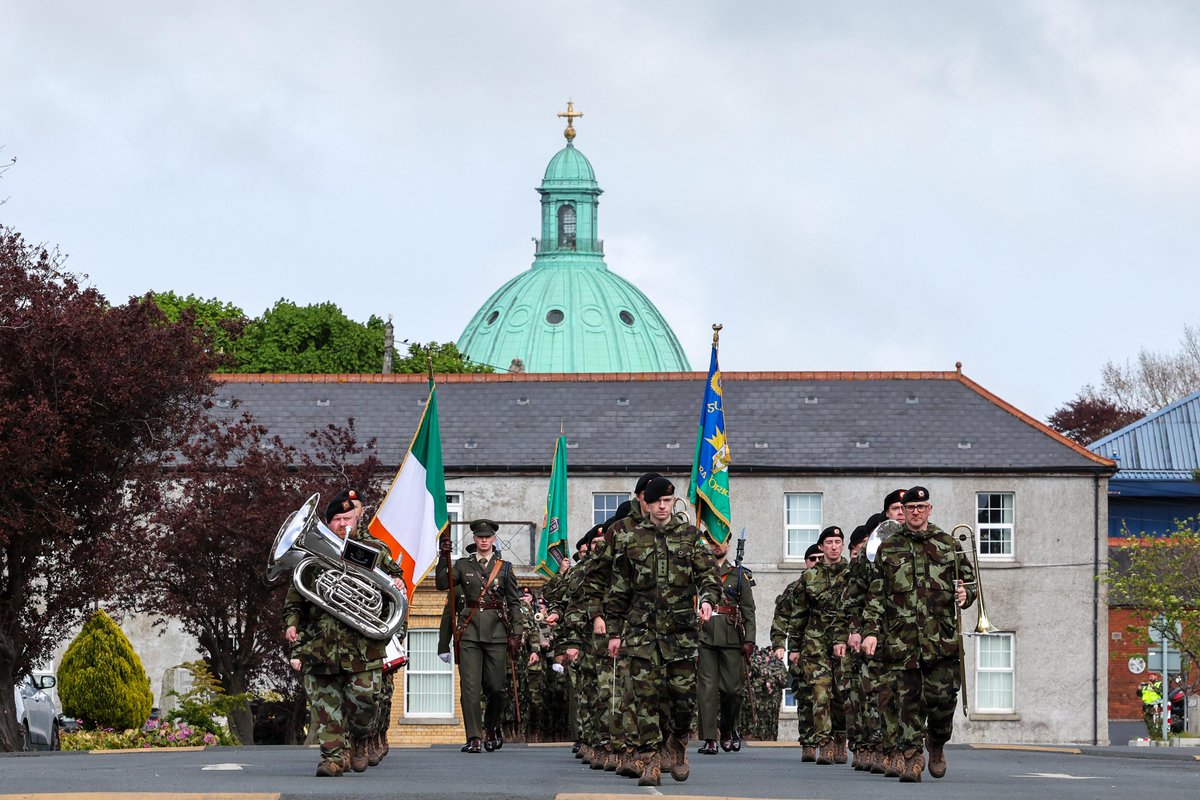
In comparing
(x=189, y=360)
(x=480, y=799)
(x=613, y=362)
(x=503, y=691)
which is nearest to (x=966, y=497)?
(x=189, y=360)

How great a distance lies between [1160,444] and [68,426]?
5979 centimetres

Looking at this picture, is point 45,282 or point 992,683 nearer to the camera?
point 45,282

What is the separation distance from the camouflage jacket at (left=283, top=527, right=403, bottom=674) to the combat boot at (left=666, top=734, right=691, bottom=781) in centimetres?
226

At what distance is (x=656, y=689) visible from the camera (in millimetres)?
16609

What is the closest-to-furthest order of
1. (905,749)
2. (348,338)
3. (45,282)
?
(905,749) < (45,282) < (348,338)

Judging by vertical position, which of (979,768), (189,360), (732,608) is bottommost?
(979,768)

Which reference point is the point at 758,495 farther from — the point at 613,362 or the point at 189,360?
the point at 613,362

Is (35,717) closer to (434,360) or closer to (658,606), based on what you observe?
(658,606)

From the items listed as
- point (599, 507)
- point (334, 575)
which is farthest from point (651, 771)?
point (599, 507)

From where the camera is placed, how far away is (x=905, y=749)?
17.7 meters

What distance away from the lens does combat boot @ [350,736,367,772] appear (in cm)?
1841

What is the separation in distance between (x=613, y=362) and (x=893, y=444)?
5729 centimetres

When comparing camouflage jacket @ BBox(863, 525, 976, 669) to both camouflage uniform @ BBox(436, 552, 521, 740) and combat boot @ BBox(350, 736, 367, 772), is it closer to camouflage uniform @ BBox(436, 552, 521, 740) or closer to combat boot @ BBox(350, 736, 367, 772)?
combat boot @ BBox(350, 736, 367, 772)

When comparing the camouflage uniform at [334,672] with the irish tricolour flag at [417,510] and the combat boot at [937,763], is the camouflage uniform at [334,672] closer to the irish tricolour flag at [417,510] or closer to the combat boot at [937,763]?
the irish tricolour flag at [417,510]
